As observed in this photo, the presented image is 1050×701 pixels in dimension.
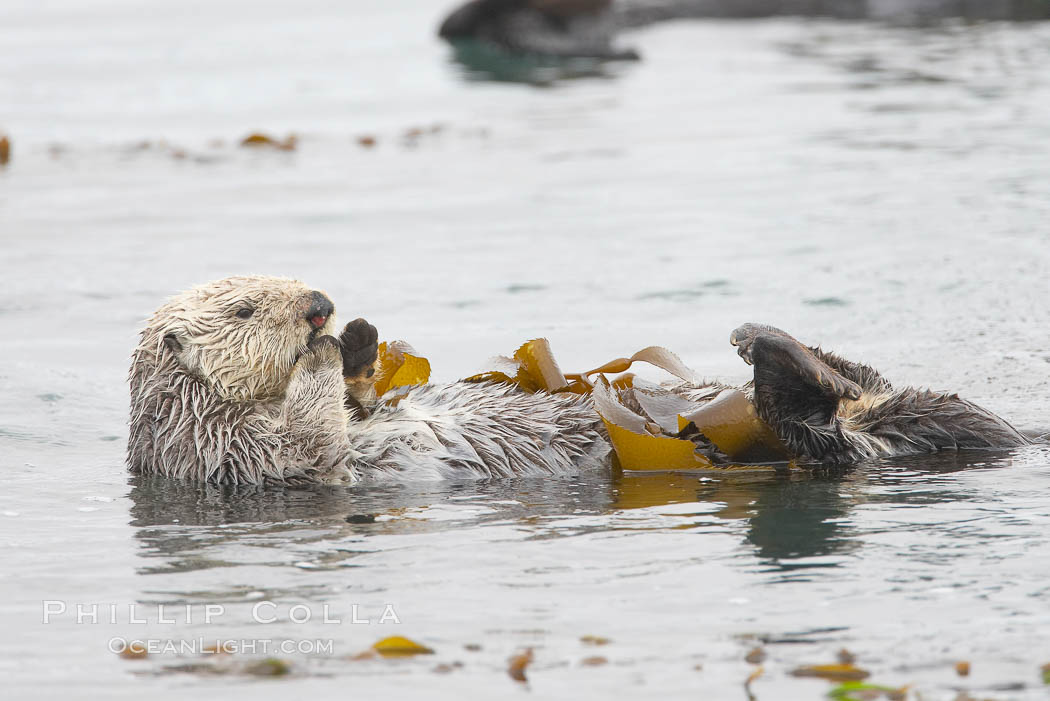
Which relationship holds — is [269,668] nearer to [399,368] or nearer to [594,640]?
[594,640]

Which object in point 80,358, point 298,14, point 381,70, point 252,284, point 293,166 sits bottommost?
point 80,358

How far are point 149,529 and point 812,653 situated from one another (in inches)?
95.1

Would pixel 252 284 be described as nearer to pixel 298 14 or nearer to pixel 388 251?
pixel 388 251

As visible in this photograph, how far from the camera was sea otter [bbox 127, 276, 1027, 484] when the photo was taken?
4.65 meters

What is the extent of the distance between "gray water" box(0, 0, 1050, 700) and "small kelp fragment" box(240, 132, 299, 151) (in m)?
0.10

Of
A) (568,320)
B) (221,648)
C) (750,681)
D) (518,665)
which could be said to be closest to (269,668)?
(221,648)

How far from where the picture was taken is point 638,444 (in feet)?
15.8

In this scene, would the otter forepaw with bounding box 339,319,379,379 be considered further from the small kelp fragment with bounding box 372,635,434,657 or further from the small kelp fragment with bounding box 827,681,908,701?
the small kelp fragment with bounding box 827,681,908,701

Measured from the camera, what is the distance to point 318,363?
4.67 metres

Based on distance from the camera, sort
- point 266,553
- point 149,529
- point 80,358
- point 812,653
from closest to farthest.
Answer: point 812,653
point 266,553
point 149,529
point 80,358

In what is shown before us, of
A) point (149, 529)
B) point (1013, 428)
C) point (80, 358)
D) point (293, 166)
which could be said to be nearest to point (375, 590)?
point (149, 529)

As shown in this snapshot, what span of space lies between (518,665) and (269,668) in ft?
2.12

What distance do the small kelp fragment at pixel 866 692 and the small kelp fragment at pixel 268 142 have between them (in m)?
11.0

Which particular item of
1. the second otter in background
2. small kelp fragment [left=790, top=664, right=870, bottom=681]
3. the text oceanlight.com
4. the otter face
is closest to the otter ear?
the otter face
